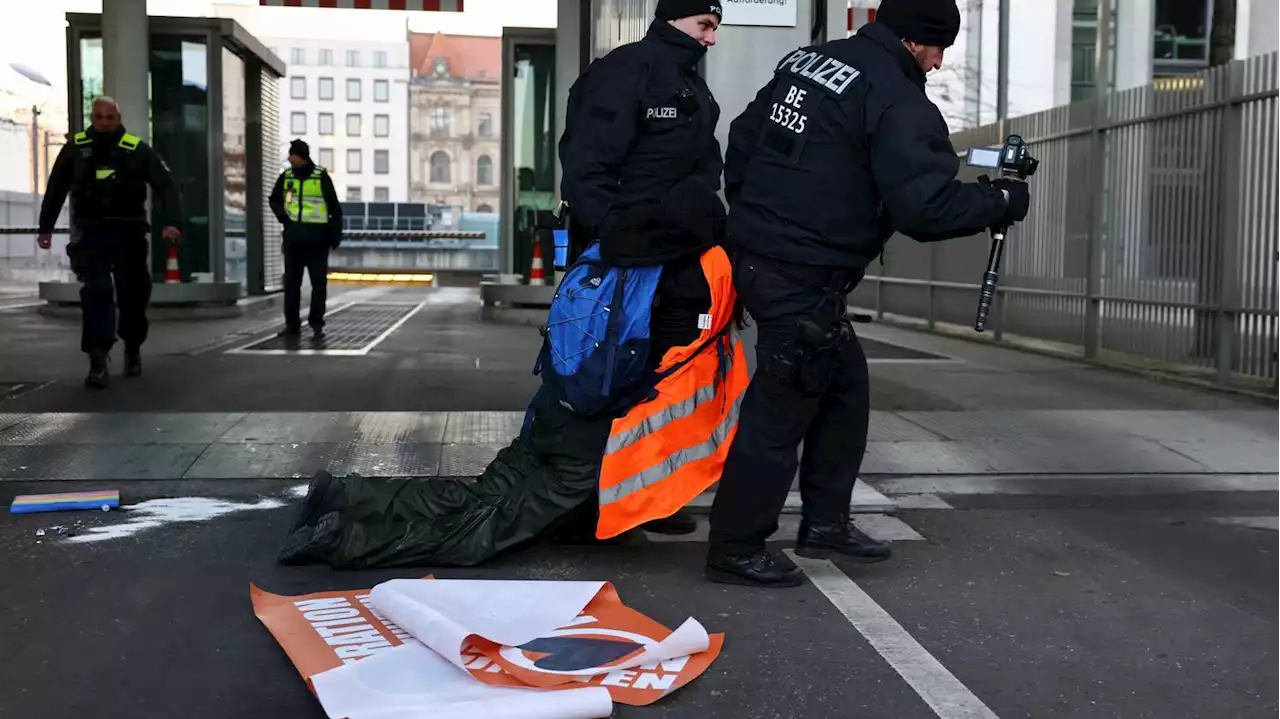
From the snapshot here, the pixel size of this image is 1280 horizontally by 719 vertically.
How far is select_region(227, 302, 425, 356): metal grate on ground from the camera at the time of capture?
1115cm

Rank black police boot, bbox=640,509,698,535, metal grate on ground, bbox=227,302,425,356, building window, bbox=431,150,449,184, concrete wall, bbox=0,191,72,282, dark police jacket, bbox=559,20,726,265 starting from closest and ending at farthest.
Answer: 1. dark police jacket, bbox=559,20,726,265
2. black police boot, bbox=640,509,698,535
3. metal grate on ground, bbox=227,302,425,356
4. concrete wall, bbox=0,191,72,282
5. building window, bbox=431,150,449,184

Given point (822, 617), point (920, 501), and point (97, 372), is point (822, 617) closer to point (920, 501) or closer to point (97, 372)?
point (920, 501)

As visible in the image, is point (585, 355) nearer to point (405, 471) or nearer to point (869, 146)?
point (869, 146)

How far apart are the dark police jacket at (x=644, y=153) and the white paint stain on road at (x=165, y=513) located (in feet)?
6.07

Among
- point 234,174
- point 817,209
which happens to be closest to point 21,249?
point 234,174

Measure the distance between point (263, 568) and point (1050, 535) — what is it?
2786 mm

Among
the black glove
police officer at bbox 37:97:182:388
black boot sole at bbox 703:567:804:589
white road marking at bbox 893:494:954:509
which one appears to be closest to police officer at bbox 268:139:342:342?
police officer at bbox 37:97:182:388

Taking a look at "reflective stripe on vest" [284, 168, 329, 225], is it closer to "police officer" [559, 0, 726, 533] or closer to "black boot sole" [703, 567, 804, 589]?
"police officer" [559, 0, 726, 533]

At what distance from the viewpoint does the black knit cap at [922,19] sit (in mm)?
4059

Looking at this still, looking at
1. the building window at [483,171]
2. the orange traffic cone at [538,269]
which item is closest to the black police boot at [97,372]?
the orange traffic cone at [538,269]

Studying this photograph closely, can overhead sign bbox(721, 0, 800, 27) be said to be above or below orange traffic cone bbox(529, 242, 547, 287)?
above

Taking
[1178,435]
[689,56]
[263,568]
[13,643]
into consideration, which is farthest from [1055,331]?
[13,643]

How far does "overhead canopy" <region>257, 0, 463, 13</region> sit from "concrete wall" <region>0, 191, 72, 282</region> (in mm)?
17135

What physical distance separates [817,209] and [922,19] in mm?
654
